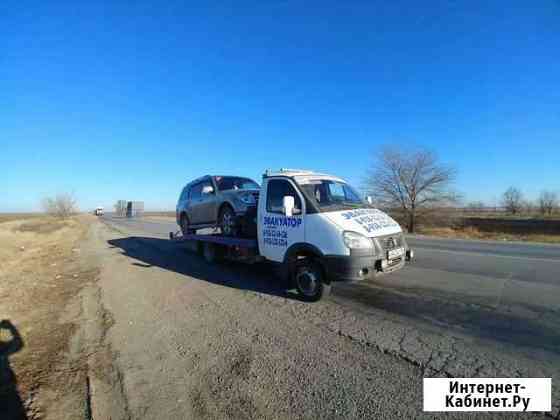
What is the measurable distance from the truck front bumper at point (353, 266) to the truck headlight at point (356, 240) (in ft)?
0.48

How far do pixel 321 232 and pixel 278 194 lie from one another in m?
1.39

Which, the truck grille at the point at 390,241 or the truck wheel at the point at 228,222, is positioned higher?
the truck wheel at the point at 228,222

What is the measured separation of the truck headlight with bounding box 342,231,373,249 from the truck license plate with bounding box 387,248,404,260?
1.69 feet

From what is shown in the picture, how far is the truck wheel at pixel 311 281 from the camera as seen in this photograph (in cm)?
524

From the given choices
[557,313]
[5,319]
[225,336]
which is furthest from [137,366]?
[557,313]

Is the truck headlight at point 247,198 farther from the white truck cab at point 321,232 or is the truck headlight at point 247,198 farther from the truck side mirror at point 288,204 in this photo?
the truck side mirror at point 288,204

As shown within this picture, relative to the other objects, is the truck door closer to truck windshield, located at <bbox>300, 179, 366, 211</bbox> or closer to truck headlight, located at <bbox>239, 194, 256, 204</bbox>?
truck windshield, located at <bbox>300, 179, 366, 211</bbox>

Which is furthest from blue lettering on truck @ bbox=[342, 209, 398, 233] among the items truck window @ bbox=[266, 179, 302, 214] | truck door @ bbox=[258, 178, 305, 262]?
truck window @ bbox=[266, 179, 302, 214]

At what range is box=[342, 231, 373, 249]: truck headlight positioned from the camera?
15.7 feet

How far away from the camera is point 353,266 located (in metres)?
4.73

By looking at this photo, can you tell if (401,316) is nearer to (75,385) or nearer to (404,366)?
(404,366)

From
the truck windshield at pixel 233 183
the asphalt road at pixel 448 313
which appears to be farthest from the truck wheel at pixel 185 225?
the truck windshield at pixel 233 183

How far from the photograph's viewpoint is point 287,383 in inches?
118

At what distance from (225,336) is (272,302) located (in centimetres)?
148
